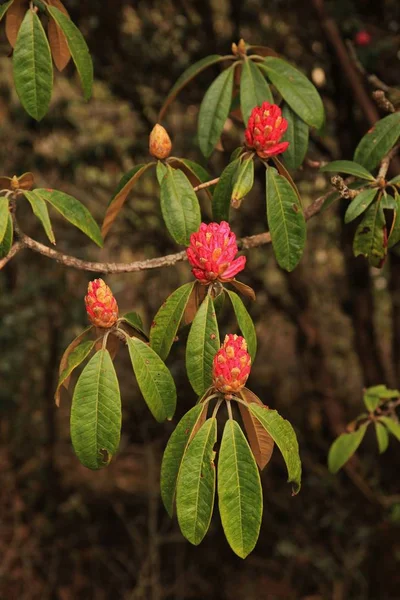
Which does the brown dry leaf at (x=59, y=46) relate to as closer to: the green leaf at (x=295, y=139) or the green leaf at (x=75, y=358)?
the green leaf at (x=295, y=139)

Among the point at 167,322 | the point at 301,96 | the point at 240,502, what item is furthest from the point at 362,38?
the point at 240,502

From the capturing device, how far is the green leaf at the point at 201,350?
956 mm

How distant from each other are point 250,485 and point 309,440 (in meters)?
2.57

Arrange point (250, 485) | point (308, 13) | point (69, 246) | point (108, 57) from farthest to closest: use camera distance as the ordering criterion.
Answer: point (69, 246) < point (108, 57) < point (308, 13) < point (250, 485)

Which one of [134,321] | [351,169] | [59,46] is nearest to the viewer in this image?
[134,321]

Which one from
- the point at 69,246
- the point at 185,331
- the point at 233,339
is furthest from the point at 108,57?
the point at 233,339

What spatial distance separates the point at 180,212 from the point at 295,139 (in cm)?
35

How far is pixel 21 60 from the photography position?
1147 millimetres

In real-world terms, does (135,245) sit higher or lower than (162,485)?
higher

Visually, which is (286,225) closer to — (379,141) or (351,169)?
(351,169)

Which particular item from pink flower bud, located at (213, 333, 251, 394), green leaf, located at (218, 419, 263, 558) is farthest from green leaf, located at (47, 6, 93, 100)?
green leaf, located at (218, 419, 263, 558)

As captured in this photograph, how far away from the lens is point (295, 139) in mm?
1362

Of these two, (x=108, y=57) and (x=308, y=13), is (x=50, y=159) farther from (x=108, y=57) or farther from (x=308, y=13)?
(x=308, y=13)

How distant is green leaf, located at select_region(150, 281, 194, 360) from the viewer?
3.36ft
